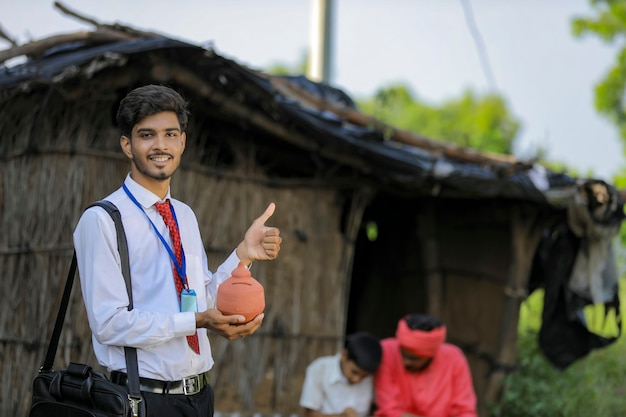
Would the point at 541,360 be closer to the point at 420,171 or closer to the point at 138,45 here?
the point at 420,171

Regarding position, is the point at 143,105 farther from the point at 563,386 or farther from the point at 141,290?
the point at 563,386

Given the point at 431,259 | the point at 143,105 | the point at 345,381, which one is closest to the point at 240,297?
the point at 143,105

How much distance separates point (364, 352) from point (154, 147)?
3.45m

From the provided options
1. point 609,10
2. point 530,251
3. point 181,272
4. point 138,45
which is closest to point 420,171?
point 530,251

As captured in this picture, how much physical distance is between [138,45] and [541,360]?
189 inches

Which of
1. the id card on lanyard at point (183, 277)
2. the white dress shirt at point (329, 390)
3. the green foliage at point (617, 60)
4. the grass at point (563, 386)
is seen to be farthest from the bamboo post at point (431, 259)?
the green foliage at point (617, 60)

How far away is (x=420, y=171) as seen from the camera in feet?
22.5

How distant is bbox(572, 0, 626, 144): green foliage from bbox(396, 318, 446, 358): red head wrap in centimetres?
1452

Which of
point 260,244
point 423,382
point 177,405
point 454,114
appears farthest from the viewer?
point 454,114

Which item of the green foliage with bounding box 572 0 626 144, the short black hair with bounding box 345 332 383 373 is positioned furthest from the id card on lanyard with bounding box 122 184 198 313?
the green foliage with bounding box 572 0 626 144

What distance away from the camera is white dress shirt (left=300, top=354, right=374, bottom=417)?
6258mm

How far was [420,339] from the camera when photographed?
608 cm

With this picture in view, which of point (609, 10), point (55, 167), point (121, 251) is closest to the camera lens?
point (121, 251)

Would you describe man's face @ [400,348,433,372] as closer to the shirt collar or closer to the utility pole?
the shirt collar
